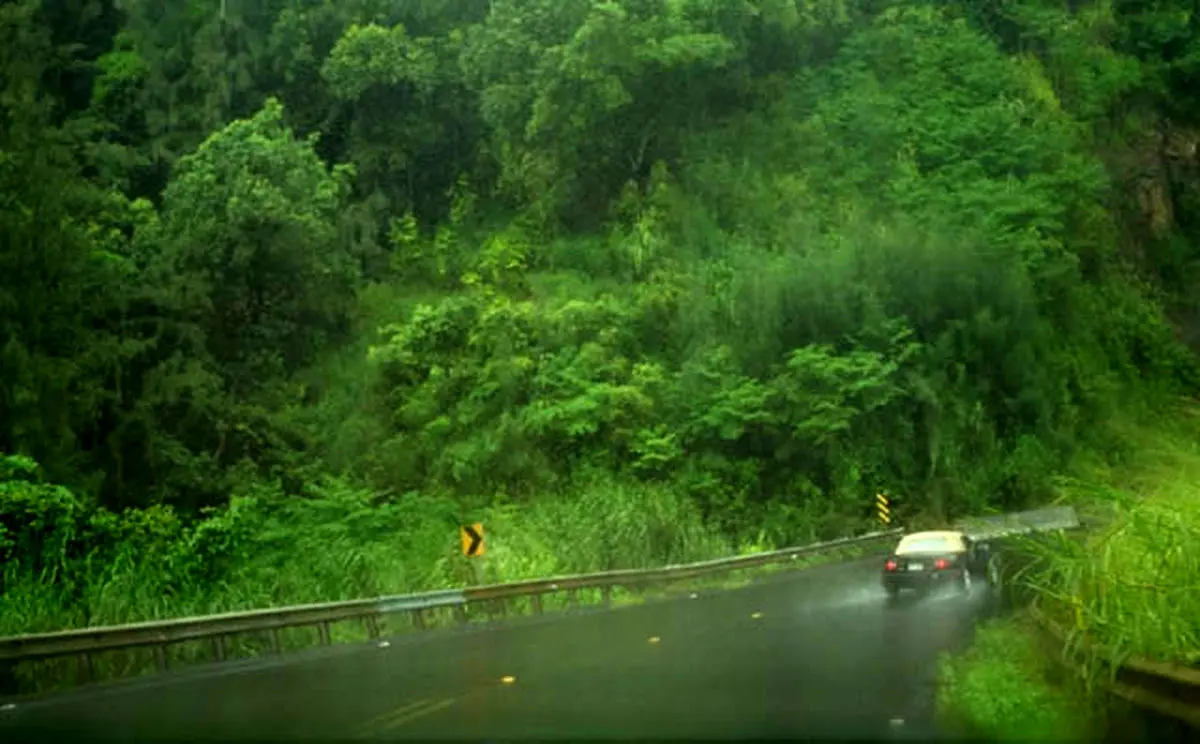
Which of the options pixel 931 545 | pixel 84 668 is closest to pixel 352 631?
pixel 84 668

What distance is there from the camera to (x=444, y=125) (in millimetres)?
59188

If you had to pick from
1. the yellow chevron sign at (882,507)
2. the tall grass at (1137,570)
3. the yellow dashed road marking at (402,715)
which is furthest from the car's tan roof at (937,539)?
the yellow chevron sign at (882,507)

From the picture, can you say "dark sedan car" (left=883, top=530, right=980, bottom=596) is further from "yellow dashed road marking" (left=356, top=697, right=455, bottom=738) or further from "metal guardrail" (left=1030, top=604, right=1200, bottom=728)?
"yellow dashed road marking" (left=356, top=697, right=455, bottom=738)

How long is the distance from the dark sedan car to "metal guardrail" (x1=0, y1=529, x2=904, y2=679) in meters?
6.01

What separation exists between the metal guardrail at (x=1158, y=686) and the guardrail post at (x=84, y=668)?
11.6 meters

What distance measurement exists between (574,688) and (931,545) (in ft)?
55.3

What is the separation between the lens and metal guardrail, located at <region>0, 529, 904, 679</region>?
712 inches

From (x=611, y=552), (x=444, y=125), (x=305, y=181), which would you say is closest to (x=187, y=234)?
(x=305, y=181)

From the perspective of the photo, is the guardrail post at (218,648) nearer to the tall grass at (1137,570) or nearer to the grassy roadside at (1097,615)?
the grassy roadside at (1097,615)

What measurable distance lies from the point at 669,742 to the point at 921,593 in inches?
743

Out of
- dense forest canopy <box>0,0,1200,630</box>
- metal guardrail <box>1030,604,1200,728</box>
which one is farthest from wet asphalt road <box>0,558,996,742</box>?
dense forest canopy <box>0,0,1200,630</box>

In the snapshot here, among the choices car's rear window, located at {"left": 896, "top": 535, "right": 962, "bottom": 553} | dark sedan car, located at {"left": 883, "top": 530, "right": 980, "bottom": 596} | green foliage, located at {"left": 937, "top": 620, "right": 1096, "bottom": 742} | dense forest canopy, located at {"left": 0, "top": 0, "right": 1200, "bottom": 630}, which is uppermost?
dense forest canopy, located at {"left": 0, "top": 0, "right": 1200, "bottom": 630}

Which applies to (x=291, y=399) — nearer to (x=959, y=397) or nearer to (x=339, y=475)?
(x=339, y=475)

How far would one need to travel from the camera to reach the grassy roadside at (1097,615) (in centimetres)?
1248
